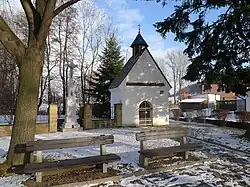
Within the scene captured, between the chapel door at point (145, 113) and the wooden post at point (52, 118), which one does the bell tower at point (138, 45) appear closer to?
the chapel door at point (145, 113)

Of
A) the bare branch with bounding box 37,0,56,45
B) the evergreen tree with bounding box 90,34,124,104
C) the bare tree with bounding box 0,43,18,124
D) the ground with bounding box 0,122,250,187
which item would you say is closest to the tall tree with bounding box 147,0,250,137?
the ground with bounding box 0,122,250,187

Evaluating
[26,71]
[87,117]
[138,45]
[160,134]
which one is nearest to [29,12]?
[26,71]

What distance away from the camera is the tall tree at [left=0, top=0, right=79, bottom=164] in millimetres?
7000

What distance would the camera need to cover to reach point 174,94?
73.9 m

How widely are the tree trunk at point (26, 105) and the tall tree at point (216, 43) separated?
23.0ft

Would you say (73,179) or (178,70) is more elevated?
(178,70)

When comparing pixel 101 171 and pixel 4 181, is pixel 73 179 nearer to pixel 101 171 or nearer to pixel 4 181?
pixel 101 171

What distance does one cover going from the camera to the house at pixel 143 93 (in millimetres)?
20953

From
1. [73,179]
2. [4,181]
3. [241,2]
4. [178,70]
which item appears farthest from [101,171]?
[178,70]

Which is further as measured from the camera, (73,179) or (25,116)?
(25,116)

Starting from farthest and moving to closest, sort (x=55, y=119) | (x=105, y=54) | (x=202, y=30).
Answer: (x=105, y=54)
(x=55, y=119)
(x=202, y=30)

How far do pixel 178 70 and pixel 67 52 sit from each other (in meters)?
42.4

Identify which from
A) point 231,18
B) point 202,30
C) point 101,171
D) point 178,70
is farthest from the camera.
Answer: point 178,70

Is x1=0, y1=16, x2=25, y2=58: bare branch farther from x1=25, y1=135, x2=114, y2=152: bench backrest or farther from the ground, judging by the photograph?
the ground
